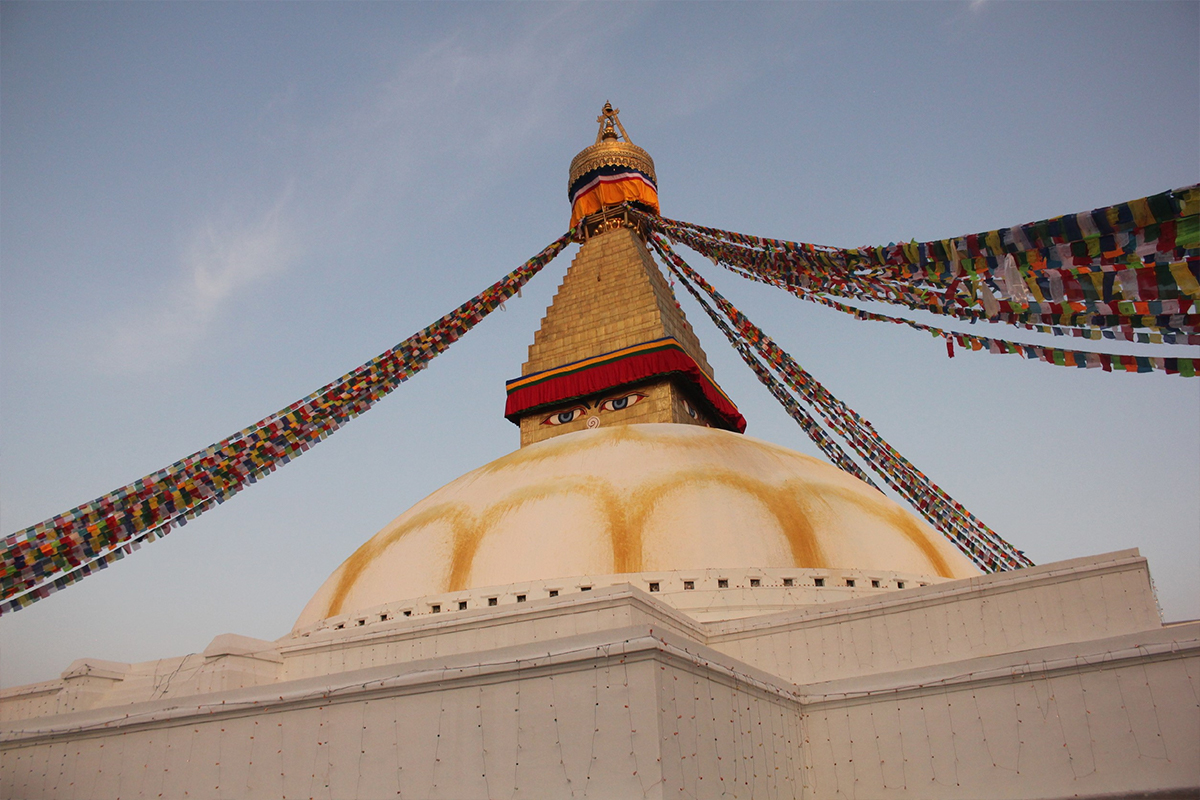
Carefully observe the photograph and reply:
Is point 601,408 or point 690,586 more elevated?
point 601,408

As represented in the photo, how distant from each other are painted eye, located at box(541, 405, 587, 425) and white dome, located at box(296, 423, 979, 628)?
2.33m

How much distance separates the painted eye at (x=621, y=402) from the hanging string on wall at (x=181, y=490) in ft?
9.54

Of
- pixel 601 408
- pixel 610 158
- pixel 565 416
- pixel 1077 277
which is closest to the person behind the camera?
pixel 1077 277

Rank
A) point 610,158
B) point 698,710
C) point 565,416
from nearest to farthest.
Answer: point 698,710 < point 565,416 < point 610,158

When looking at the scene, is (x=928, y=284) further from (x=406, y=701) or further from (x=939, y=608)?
(x=406, y=701)

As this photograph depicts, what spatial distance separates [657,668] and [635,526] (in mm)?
3717

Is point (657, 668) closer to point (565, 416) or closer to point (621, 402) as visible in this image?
point (621, 402)

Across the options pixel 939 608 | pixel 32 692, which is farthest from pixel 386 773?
pixel 32 692

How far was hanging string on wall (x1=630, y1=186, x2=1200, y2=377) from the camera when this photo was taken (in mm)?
4293

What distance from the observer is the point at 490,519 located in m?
9.09

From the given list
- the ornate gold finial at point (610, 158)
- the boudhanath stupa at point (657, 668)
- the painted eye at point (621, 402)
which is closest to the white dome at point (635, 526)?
the boudhanath stupa at point (657, 668)

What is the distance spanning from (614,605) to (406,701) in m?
2.14

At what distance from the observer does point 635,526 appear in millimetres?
8609

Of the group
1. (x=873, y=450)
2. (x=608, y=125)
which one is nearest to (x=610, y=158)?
(x=608, y=125)
